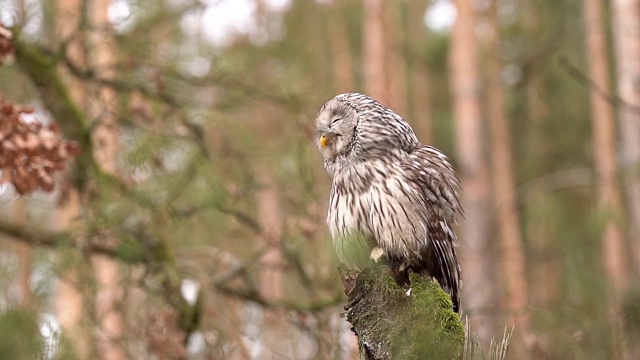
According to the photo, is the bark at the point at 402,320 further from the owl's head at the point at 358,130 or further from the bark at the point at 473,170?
the bark at the point at 473,170

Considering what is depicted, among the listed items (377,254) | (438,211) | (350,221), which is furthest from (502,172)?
(377,254)

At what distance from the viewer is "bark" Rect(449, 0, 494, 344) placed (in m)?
11.8

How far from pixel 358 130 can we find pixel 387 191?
1.14ft

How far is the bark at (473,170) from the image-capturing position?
11820 millimetres

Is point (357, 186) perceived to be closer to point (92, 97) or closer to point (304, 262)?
point (304, 262)

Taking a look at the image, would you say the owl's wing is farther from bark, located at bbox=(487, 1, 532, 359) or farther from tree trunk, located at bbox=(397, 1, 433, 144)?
tree trunk, located at bbox=(397, 1, 433, 144)

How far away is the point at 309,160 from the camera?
6.79 meters

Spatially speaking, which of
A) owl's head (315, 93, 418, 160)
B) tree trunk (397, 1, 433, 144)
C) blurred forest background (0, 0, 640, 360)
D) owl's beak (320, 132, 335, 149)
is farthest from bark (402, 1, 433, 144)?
owl's beak (320, 132, 335, 149)

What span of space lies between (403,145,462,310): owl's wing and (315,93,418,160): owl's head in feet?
0.43

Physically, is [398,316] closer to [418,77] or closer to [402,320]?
[402,320]

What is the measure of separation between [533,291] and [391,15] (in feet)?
37.5

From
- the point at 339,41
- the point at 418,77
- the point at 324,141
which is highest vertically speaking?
the point at 324,141

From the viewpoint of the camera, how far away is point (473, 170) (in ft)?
39.9

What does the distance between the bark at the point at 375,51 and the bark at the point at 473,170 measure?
3.56 feet
